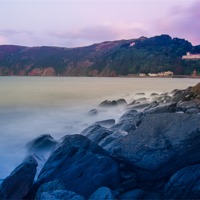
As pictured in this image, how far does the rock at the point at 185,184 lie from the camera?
4.25 metres

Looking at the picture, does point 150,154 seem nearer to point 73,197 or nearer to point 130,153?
point 130,153

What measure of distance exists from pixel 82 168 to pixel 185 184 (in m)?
1.54

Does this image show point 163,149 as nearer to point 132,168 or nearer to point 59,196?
point 132,168

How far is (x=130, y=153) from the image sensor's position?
4.82 metres

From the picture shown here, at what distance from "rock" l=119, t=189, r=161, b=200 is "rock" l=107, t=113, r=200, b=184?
21 centimetres

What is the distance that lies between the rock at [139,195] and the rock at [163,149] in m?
0.21

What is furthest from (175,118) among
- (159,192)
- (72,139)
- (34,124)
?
(34,124)

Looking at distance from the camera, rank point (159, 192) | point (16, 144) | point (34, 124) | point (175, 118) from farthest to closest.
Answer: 1. point (34, 124)
2. point (16, 144)
3. point (175, 118)
4. point (159, 192)

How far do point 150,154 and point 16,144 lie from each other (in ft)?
19.9

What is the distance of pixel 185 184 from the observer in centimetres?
431

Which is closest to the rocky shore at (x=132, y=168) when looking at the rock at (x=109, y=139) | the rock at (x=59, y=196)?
the rock at (x=59, y=196)

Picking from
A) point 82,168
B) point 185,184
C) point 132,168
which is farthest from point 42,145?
point 185,184

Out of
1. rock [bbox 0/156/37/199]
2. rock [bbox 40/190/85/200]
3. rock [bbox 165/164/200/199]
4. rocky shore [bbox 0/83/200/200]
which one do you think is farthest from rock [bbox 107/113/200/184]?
rock [bbox 0/156/37/199]

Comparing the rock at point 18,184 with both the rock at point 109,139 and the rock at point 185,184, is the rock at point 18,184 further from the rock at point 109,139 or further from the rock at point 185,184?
the rock at point 185,184
